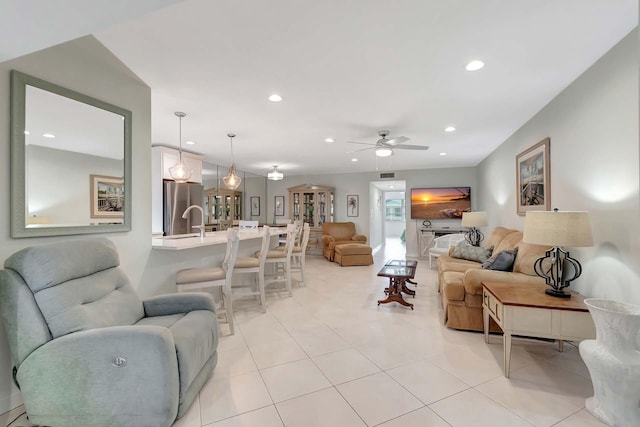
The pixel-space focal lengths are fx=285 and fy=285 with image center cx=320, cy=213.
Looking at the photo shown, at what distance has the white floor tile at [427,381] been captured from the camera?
1911mm

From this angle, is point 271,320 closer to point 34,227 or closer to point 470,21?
point 34,227

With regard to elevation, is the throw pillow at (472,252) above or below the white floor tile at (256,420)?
above

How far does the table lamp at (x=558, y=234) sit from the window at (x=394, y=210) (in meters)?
11.8

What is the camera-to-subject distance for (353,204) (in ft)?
27.2

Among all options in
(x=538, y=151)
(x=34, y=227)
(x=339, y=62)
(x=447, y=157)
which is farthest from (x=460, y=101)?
(x=34, y=227)

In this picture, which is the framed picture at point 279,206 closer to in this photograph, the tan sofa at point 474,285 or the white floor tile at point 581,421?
the tan sofa at point 474,285

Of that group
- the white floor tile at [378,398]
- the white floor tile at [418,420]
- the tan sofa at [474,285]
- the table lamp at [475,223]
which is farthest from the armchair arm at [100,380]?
the table lamp at [475,223]

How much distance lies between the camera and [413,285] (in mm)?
4746

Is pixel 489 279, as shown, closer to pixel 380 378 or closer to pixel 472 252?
pixel 380 378

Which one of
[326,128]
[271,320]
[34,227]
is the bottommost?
[271,320]

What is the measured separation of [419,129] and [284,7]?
2903mm

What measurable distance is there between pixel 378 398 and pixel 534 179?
3.21 meters

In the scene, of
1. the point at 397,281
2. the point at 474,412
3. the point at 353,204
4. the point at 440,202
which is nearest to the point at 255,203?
the point at 353,204

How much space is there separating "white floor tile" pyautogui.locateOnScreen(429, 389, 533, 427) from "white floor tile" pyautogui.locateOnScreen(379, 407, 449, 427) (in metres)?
0.05
